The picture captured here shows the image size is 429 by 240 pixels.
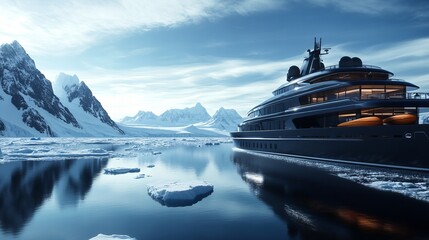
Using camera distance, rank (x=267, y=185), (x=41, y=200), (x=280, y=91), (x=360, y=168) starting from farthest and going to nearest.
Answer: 1. (x=280, y=91)
2. (x=360, y=168)
3. (x=267, y=185)
4. (x=41, y=200)

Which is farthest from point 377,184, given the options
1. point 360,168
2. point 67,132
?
point 67,132

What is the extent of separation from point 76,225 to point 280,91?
3531cm

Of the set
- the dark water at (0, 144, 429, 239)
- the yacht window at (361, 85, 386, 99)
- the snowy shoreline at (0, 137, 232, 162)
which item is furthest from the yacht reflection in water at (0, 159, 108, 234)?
the yacht window at (361, 85, 386, 99)

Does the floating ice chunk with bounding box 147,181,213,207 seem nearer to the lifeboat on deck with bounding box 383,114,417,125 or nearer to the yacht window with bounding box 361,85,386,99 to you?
the lifeboat on deck with bounding box 383,114,417,125

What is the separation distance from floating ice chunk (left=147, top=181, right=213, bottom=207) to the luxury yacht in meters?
13.3

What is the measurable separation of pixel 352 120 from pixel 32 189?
2574 centimetres

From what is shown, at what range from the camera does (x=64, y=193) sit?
20.8 metres

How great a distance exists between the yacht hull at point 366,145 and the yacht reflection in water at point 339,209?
3475mm

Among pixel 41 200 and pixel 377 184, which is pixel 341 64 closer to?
pixel 377 184

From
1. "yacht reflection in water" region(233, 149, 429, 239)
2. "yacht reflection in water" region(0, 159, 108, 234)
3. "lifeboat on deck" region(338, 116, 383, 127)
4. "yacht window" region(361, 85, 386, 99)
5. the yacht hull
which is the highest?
"yacht window" region(361, 85, 386, 99)

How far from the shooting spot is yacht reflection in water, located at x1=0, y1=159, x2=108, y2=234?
599 inches

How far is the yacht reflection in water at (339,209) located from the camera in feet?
41.0

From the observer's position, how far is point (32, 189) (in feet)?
72.0

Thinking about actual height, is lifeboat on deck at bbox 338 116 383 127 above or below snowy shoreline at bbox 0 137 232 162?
above
